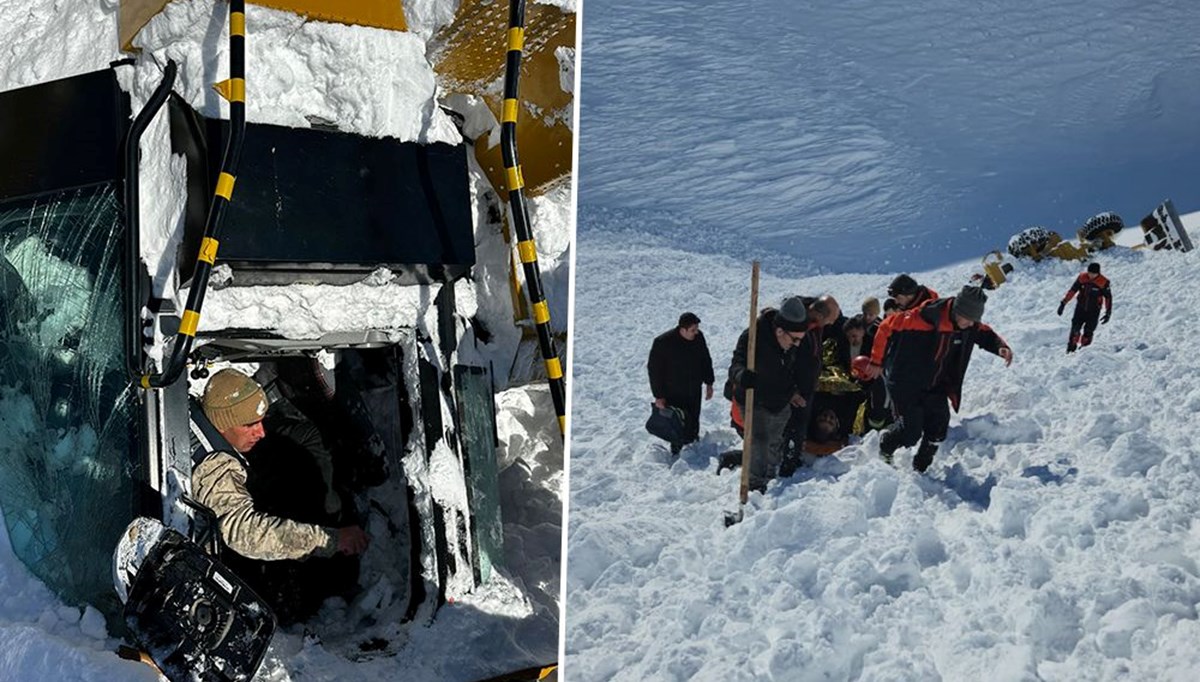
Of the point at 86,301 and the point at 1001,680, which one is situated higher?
the point at 86,301

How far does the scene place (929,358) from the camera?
3.16 m

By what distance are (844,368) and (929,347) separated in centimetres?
27

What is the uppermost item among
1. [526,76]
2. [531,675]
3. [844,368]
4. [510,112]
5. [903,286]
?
[526,76]

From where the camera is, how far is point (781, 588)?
9.64 feet

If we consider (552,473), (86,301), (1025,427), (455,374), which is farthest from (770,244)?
(86,301)

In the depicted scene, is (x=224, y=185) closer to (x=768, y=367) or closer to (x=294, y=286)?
(x=294, y=286)

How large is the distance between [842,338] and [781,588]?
0.72 metres

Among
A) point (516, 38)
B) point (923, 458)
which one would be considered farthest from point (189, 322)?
point (923, 458)

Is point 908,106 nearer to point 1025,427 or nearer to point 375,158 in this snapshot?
point 1025,427

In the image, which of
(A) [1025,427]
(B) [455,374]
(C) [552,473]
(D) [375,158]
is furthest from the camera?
(C) [552,473]

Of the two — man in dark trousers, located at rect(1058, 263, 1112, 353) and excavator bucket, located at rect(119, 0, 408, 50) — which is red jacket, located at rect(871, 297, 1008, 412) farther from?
excavator bucket, located at rect(119, 0, 408, 50)

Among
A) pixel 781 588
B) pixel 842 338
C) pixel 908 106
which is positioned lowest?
pixel 781 588

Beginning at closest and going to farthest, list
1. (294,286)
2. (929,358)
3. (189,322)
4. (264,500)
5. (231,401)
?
(189,322) → (929,358) → (294,286) → (231,401) → (264,500)

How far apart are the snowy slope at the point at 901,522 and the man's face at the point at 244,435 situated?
4.35 ft
